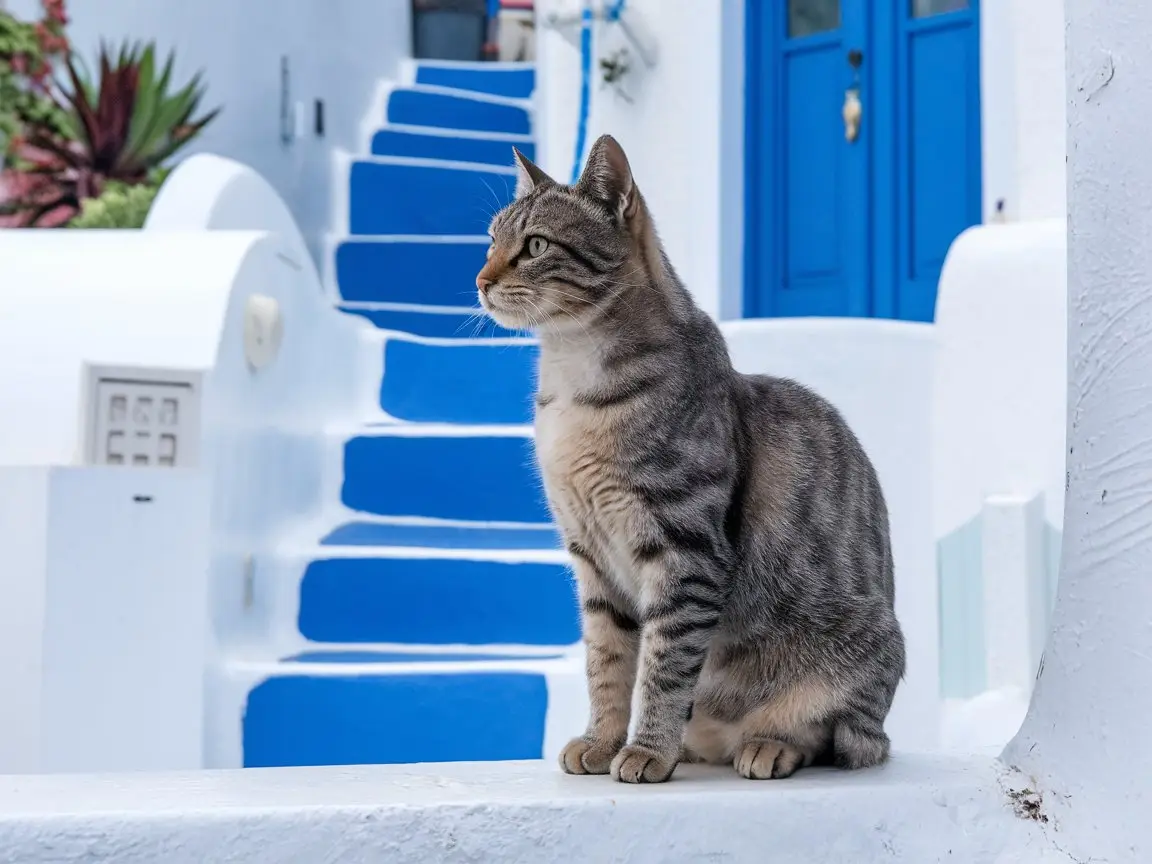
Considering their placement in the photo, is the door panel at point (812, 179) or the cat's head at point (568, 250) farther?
the door panel at point (812, 179)

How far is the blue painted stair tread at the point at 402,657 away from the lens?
306 cm

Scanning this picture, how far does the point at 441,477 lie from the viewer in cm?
376

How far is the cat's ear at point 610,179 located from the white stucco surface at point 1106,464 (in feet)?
1.42

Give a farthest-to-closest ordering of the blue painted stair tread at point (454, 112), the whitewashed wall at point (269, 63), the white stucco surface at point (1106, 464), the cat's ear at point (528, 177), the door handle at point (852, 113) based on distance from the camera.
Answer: the blue painted stair tread at point (454, 112) → the whitewashed wall at point (269, 63) → the door handle at point (852, 113) → the cat's ear at point (528, 177) → the white stucco surface at point (1106, 464)

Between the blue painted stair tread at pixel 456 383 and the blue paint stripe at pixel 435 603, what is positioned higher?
the blue painted stair tread at pixel 456 383

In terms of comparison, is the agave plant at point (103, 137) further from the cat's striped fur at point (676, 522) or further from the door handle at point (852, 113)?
the cat's striped fur at point (676, 522)

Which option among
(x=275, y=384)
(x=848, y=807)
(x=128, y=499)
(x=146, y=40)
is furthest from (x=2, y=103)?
(x=848, y=807)

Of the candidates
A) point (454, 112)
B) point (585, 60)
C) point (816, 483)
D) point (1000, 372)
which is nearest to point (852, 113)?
point (585, 60)

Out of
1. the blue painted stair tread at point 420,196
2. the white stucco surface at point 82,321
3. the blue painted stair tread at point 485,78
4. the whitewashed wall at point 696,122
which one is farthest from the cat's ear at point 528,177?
the blue painted stair tread at point 485,78

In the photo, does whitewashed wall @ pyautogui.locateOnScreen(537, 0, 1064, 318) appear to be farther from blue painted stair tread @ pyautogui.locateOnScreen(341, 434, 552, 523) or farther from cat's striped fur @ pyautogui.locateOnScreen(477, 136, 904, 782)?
cat's striped fur @ pyautogui.locateOnScreen(477, 136, 904, 782)

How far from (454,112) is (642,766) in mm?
5850

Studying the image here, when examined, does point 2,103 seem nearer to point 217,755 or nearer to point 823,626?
point 217,755

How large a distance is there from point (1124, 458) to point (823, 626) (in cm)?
34

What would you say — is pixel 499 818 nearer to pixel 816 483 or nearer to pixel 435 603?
pixel 816 483
